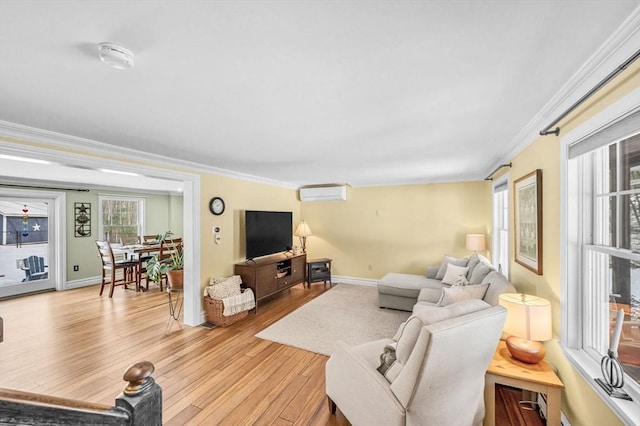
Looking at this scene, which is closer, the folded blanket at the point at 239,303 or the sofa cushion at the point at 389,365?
the sofa cushion at the point at 389,365

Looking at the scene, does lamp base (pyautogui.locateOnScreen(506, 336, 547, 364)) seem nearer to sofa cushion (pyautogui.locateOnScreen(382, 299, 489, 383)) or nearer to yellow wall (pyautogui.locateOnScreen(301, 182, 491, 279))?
sofa cushion (pyautogui.locateOnScreen(382, 299, 489, 383))

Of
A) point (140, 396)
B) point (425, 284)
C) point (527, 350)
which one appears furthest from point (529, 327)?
point (425, 284)

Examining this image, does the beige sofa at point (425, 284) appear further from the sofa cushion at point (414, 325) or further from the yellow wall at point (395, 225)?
the sofa cushion at point (414, 325)

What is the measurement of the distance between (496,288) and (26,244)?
8.07m

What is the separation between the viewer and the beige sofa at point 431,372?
1348 millimetres

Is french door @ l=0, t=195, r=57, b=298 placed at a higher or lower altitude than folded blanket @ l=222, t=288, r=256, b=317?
higher

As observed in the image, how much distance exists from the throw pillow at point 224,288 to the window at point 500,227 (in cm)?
382

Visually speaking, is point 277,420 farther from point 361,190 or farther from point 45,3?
point 361,190

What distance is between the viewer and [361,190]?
5.95m

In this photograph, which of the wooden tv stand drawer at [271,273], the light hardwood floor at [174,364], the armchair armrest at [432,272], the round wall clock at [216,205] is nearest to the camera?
the light hardwood floor at [174,364]

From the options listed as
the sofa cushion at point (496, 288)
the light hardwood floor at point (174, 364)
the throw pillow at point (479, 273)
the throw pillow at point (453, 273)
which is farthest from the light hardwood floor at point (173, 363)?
the throw pillow at point (453, 273)

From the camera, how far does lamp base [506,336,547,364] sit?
71.2 inches

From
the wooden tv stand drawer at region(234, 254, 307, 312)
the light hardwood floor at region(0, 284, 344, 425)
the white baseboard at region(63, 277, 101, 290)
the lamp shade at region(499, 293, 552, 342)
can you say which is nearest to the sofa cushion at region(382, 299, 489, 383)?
the lamp shade at region(499, 293, 552, 342)

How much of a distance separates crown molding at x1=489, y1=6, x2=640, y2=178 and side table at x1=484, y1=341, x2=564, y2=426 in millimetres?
1703
